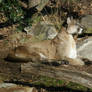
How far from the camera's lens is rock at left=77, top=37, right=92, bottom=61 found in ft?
23.8

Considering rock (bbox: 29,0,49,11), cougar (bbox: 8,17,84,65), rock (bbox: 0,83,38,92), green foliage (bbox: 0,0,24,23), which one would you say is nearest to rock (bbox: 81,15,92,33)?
cougar (bbox: 8,17,84,65)

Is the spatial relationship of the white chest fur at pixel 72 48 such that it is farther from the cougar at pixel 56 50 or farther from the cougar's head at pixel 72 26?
the cougar's head at pixel 72 26

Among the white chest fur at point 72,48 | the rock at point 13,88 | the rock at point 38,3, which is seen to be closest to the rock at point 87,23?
the white chest fur at point 72,48

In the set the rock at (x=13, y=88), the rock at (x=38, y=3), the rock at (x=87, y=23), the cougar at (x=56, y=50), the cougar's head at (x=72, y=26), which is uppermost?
the rock at (x=38, y=3)

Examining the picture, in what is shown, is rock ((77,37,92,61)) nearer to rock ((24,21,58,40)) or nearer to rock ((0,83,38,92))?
rock ((24,21,58,40))

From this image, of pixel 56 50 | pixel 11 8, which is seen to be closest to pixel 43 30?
pixel 56 50

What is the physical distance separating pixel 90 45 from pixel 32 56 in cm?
230

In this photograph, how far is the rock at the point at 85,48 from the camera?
23.8ft

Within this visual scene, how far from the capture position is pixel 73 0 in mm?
8469

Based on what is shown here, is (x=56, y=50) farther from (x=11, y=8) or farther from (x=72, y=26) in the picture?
(x=11, y=8)

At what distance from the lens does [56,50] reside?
6.69 m

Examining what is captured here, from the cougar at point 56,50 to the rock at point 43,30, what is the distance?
1070 millimetres

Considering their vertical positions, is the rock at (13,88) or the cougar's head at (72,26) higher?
the cougar's head at (72,26)

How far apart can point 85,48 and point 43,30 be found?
73.0 inches
